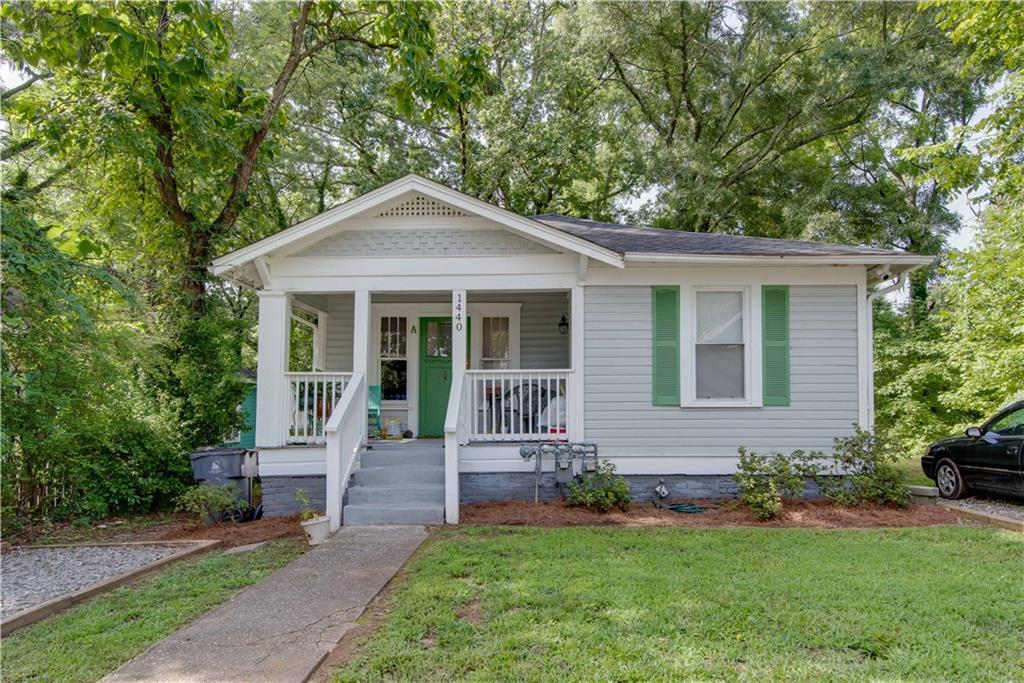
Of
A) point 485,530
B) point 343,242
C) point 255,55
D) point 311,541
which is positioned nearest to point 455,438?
point 485,530

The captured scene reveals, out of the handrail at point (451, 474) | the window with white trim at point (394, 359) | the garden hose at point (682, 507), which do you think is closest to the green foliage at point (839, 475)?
the garden hose at point (682, 507)

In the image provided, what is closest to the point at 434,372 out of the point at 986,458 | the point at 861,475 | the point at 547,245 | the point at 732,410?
the point at 547,245

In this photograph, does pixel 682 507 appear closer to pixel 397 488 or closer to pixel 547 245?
pixel 397 488

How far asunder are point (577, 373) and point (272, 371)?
396 cm

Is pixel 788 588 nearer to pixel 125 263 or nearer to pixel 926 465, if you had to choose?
pixel 926 465

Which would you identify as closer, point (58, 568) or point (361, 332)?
point (58, 568)

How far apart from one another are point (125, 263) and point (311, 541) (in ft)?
23.6

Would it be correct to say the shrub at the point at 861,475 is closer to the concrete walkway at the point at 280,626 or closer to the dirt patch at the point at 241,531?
the concrete walkway at the point at 280,626

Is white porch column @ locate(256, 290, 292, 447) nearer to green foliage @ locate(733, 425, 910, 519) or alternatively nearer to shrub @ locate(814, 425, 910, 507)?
green foliage @ locate(733, 425, 910, 519)

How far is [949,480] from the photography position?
807cm

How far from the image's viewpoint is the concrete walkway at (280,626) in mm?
3152

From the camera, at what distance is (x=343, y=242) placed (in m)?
7.86

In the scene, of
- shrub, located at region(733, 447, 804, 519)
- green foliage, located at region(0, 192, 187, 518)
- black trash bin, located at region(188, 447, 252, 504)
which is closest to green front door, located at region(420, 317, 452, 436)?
black trash bin, located at region(188, 447, 252, 504)

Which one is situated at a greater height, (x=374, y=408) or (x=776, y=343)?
(x=776, y=343)
